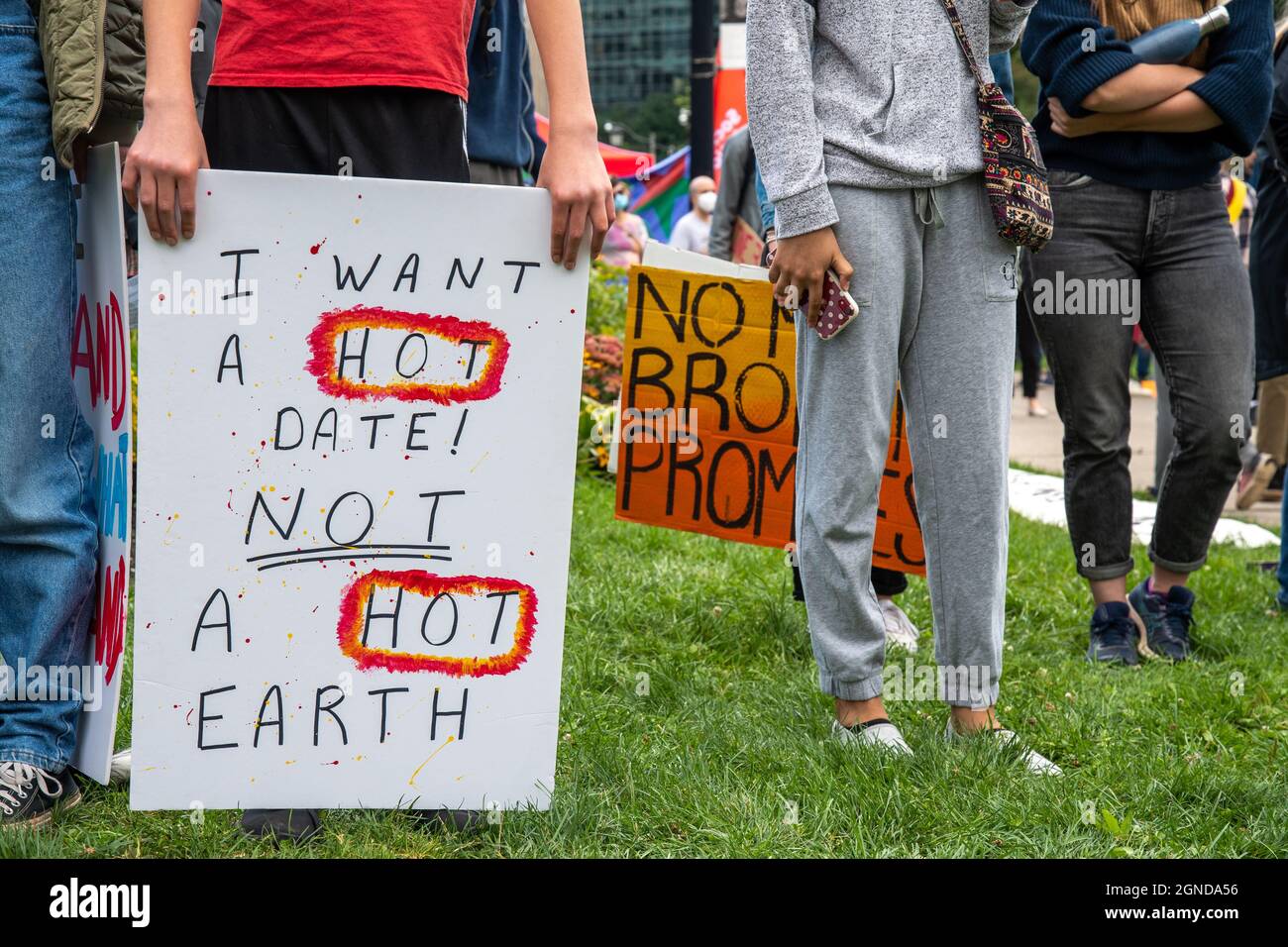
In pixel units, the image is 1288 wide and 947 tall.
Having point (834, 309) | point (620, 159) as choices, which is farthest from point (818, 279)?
point (620, 159)

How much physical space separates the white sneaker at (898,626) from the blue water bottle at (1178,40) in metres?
1.64

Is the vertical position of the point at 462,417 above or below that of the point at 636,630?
above

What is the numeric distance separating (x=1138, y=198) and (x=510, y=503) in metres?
2.19

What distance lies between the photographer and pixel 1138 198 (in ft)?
12.5

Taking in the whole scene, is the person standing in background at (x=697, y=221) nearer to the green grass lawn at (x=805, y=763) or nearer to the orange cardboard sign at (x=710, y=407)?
the green grass lawn at (x=805, y=763)

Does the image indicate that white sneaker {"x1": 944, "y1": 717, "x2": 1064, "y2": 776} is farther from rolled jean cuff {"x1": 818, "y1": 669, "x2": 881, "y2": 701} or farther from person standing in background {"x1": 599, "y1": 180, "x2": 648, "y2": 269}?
person standing in background {"x1": 599, "y1": 180, "x2": 648, "y2": 269}

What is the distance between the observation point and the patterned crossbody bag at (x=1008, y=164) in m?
2.84

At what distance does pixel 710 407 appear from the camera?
4.05m

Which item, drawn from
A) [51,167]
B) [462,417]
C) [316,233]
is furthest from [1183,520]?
[51,167]

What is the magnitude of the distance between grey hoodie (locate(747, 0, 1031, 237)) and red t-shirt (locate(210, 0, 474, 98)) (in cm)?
72

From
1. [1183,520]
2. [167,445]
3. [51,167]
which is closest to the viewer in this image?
[167,445]

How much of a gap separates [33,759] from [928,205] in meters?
1.97

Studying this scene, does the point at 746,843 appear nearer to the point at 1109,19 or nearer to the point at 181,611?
the point at 181,611

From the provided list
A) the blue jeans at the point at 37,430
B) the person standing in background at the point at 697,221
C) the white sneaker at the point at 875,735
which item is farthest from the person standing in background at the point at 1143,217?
the person standing in background at the point at 697,221
